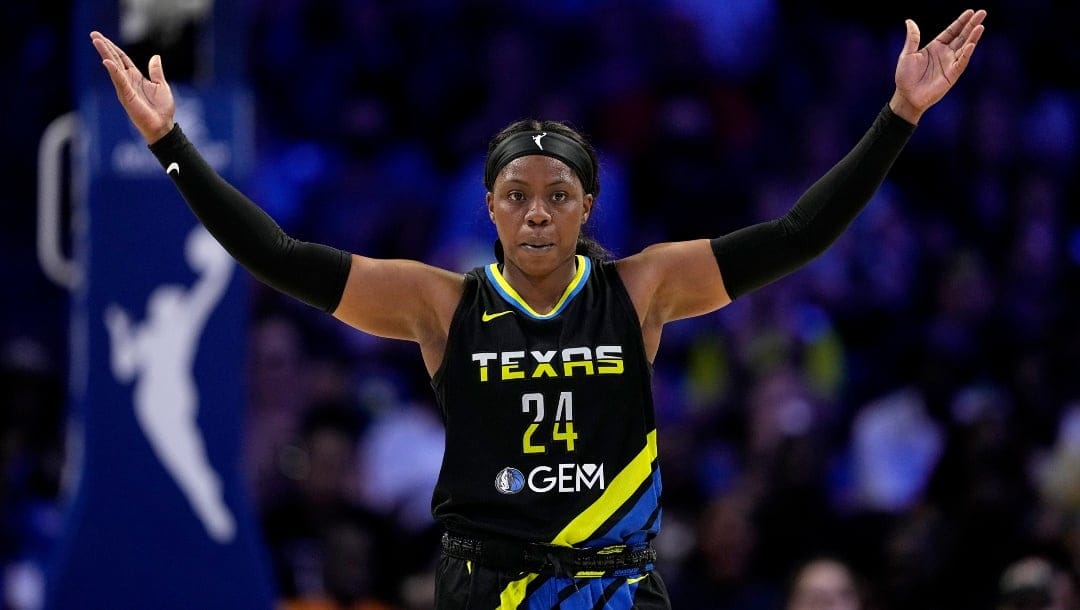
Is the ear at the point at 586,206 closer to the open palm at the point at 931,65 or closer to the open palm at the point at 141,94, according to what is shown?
the open palm at the point at 931,65

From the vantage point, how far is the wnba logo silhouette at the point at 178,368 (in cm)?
591

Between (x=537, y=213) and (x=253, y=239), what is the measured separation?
0.65 metres

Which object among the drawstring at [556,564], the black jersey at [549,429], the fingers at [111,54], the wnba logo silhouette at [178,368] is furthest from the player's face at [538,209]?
the wnba logo silhouette at [178,368]

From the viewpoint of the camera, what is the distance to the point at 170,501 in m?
5.92

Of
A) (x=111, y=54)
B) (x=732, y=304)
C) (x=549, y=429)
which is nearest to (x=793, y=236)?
(x=549, y=429)

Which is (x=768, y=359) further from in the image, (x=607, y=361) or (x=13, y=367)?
(x=607, y=361)

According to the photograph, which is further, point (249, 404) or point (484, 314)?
point (249, 404)

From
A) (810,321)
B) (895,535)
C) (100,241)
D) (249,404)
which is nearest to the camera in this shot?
(100,241)

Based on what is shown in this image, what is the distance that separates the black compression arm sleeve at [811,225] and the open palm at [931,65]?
3.0 inches

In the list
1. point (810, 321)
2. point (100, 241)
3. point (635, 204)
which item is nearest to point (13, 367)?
point (100, 241)

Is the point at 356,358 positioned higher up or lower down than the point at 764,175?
lower down

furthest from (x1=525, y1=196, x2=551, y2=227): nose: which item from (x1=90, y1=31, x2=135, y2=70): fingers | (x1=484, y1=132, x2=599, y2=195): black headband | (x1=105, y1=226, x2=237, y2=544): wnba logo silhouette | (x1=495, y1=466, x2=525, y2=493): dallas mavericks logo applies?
(x1=105, y1=226, x2=237, y2=544): wnba logo silhouette

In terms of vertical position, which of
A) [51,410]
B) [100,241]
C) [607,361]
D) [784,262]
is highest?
[51,410]

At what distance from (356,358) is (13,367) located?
5.73 ft
